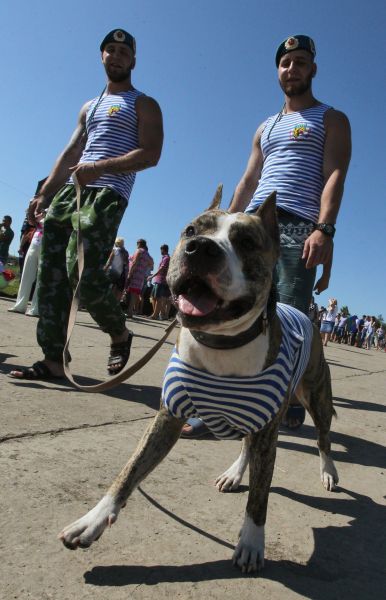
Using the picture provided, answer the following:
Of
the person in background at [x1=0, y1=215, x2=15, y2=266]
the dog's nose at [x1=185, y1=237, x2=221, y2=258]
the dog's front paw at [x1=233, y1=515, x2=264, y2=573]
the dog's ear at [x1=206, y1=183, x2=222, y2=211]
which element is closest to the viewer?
the dog's front paw at [x1=233, y1=515, x2=264, y2=573]

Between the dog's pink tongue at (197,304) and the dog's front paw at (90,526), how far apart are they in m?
0.74

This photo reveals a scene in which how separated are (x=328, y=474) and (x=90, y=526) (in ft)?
4.82

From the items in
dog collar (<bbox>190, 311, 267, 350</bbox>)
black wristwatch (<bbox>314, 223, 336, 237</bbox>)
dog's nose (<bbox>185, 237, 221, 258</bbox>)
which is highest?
black wristwatch (<bbox>314, 223, 336, 237</bbox>)

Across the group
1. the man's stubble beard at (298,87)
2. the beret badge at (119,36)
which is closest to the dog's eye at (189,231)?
the man's stubble beard at (298,87)

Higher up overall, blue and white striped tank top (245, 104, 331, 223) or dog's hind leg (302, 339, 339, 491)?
blue and white striped tank top (245, 104, 331, 223)

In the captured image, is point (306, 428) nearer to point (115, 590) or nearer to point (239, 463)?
point (239, 463)

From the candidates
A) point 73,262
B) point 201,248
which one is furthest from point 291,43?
point 201,248

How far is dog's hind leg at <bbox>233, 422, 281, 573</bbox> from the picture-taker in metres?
1.69

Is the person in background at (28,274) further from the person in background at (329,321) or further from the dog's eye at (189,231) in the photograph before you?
the person in background at (329,321)

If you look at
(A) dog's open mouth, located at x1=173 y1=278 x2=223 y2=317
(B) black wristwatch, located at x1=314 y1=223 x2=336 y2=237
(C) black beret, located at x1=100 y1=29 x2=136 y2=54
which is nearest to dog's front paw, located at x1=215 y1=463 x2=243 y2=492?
(A) dog's open mouth, located at x1=173 y1=278 x2=223 y2=317

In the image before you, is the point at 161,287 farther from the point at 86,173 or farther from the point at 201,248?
the point at 201,248

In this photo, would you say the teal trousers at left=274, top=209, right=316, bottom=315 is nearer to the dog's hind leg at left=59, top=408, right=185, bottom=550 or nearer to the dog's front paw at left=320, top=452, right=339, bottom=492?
the dog's front paw at left=320, top=452, right=339, bottom=492

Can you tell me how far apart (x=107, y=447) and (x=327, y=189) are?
209 centimetres

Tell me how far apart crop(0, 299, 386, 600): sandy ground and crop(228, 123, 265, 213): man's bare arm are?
5.72ft
